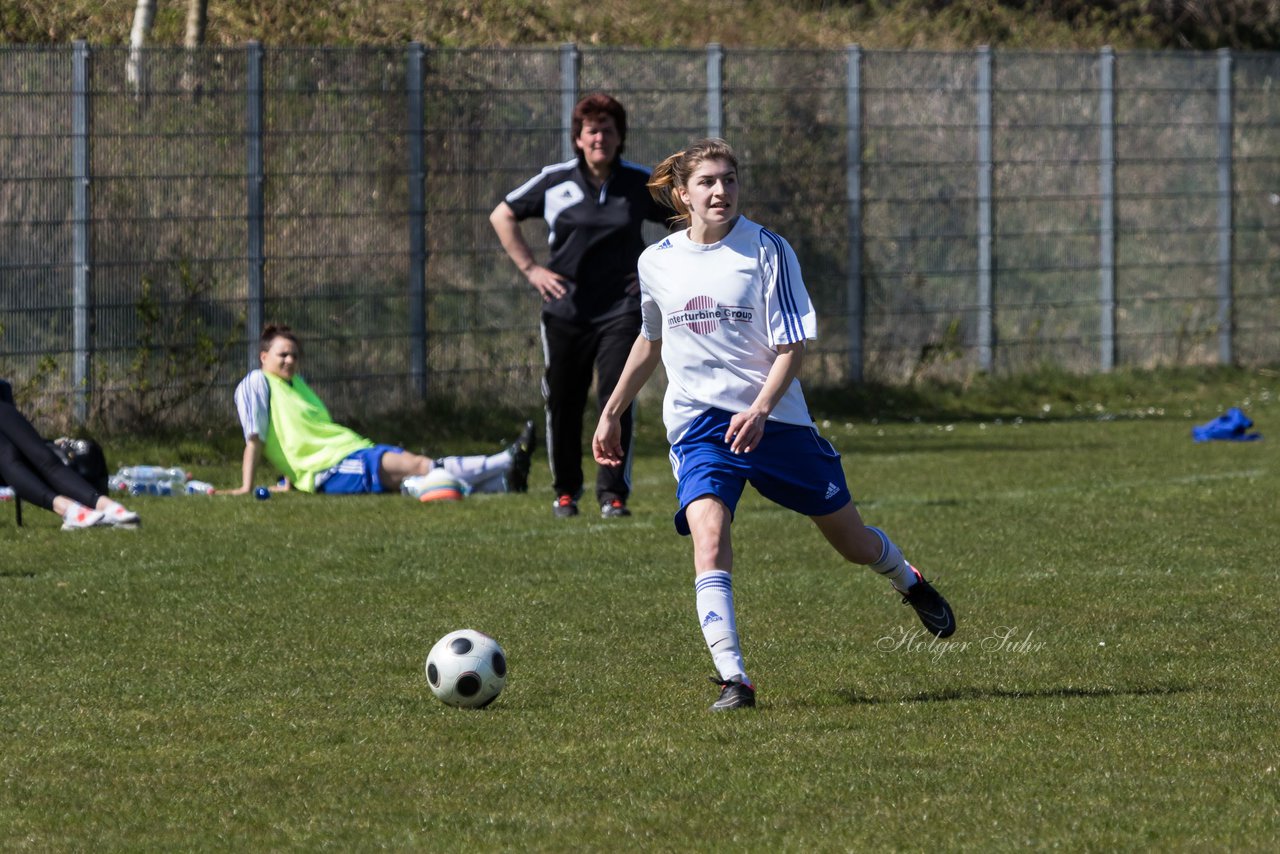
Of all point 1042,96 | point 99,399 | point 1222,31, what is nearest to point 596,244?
point 99,399

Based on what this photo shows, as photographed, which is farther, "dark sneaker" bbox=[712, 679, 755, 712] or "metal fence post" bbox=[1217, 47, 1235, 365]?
"metal fence post" bbox=[1217, 47, 1235, 365]

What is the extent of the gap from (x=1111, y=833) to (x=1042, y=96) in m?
15.2

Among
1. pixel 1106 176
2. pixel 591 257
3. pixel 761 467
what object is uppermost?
pixel 1106 176

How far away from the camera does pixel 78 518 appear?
11.0 meters

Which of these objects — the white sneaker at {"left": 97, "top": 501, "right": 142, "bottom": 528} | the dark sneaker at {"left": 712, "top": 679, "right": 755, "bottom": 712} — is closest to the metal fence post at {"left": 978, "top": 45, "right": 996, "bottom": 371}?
the white sneaker at {"left": 97, "top": 501, "right": 142, "bottom": 528}

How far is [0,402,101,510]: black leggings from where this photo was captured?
11.1 metres

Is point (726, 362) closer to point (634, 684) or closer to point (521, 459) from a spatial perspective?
point (634, 684)

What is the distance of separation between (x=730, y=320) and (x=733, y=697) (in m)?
1.24

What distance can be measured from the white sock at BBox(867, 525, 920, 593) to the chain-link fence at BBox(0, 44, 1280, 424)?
9.03 meters

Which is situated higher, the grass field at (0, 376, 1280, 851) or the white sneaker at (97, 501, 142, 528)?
the white sneaker at (97, 501, 142, 528)

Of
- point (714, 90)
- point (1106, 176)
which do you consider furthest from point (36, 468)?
point (1106, 176)

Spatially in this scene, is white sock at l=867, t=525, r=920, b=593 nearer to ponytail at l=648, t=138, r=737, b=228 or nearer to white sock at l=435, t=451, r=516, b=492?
ponytail at l=648, t=138, r=737, b=228

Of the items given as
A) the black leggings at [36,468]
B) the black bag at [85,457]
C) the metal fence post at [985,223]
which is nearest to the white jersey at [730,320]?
the black leggings at [36,468]

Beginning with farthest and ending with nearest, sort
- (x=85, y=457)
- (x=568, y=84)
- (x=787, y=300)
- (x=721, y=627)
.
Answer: (x=568, y=84) → (x=85, y=457) → (x=787, y=300) → (x=721, y=627)
